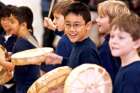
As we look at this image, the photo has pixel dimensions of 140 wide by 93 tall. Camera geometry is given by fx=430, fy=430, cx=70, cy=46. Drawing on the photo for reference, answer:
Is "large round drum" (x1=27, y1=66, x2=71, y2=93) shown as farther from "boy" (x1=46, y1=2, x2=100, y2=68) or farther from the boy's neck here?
the boy's neck

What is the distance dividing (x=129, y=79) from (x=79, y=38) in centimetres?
53

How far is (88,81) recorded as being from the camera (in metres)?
2.20

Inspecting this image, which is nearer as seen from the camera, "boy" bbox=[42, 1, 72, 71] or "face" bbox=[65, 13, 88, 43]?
"face" bbox=[65, 13, 88, 43]

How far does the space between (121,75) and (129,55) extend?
0.13 m

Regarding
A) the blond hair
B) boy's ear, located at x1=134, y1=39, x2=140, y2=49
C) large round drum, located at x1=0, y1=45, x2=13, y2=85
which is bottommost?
large round drum, located at x1=0, y1=45, x2=13, y2=85

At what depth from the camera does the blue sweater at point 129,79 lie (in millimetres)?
2066

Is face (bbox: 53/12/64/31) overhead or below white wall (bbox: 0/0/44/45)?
overhead

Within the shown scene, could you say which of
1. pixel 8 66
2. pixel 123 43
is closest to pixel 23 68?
pixel 8 66

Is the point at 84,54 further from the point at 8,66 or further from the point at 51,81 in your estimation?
the point at 8,66

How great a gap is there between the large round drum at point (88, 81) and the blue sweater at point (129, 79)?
0.30 ft

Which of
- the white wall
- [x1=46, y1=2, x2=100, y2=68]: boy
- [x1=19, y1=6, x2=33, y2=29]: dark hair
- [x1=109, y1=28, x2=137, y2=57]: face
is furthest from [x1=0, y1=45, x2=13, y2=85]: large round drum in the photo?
the white wall

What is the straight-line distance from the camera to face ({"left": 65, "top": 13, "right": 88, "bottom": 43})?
2.51 meters

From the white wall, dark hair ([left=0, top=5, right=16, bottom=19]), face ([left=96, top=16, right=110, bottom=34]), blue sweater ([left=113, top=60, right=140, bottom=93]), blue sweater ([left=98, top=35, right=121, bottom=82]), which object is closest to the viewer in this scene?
blue sweater ([left=113, top=60, right=140, bottom=93])

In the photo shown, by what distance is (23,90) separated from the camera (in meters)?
3.04
